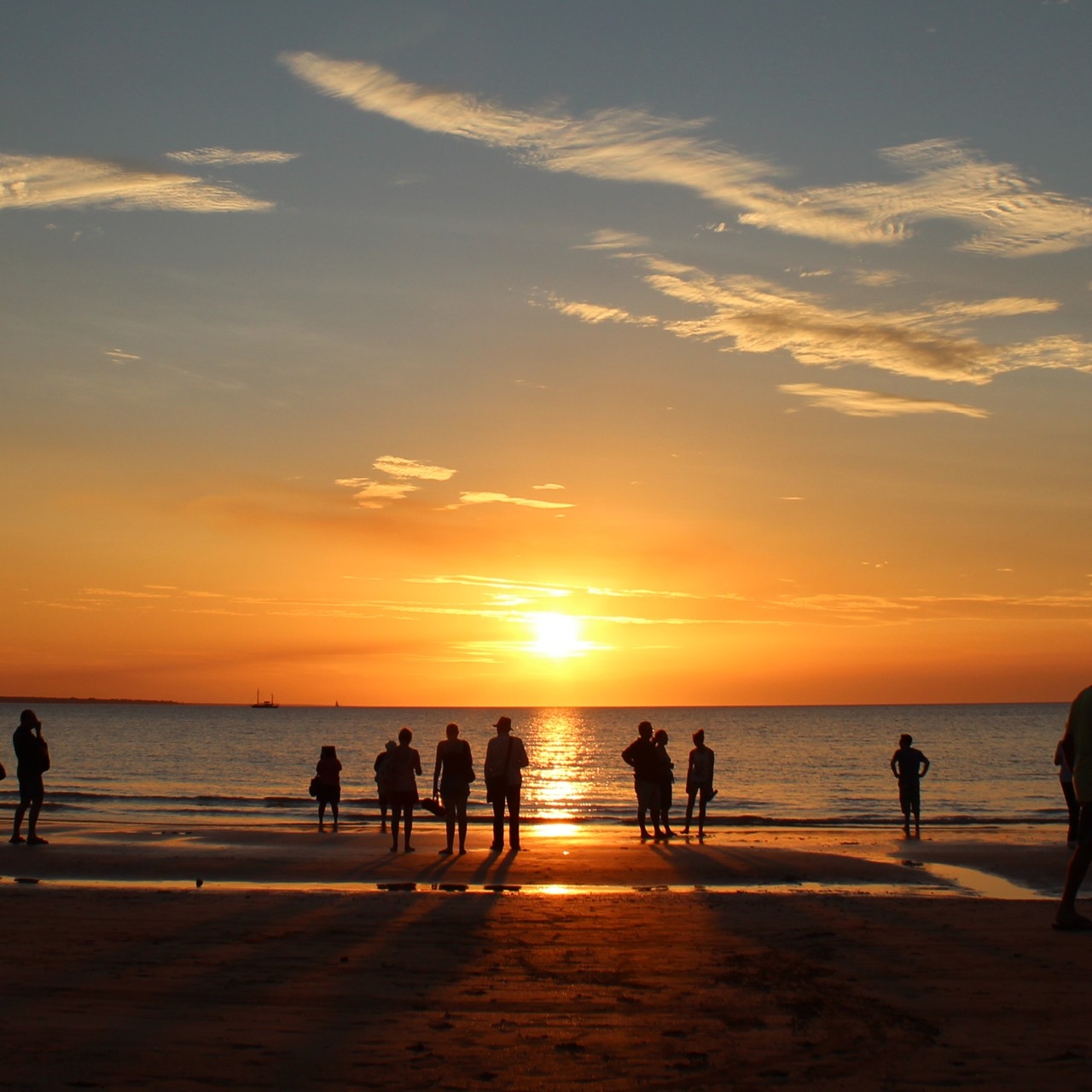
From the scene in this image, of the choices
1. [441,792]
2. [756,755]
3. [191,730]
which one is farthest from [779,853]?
[191,730]

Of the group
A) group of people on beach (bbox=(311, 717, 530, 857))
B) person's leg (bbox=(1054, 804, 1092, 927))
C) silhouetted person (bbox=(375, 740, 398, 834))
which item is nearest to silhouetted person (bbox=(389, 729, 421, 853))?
group of people on beach (bbox=(311, 717, 530, 857))

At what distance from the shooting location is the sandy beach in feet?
17.8

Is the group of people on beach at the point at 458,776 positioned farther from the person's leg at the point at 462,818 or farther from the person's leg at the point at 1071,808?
the person's leg at the point at 1071,808

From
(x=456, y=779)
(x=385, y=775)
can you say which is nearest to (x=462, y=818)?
(x=456, y=779)

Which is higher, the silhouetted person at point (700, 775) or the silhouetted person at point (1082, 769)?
the silhouetted person at point (1082, 769)

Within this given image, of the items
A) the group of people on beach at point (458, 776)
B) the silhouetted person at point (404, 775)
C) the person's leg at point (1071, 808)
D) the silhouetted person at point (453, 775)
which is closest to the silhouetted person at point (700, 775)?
the group of people on beach at point (458, 776)

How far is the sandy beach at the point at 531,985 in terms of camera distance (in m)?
5.42

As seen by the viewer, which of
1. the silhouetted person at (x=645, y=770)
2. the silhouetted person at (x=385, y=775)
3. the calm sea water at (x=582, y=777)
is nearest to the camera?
the silhouetted person at (x=385, y=775)

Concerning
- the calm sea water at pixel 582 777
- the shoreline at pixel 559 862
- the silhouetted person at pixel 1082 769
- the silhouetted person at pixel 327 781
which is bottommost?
the calm sea water at pixel 582 777

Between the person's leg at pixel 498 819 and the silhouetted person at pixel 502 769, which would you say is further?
the person's leg at pixel 498 819

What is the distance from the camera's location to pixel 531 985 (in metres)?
7.32

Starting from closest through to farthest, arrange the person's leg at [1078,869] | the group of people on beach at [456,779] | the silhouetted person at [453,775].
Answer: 1. the person's leg at [1078,869]
2. the silhouetted person at [453,775]
3. the group of people on beach at [456,779]

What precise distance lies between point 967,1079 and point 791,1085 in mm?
892

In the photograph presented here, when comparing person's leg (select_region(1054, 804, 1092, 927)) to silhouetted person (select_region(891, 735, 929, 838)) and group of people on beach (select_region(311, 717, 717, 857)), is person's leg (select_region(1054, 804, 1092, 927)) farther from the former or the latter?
silhouetted person (select_region(891, 735, 929, 838))
